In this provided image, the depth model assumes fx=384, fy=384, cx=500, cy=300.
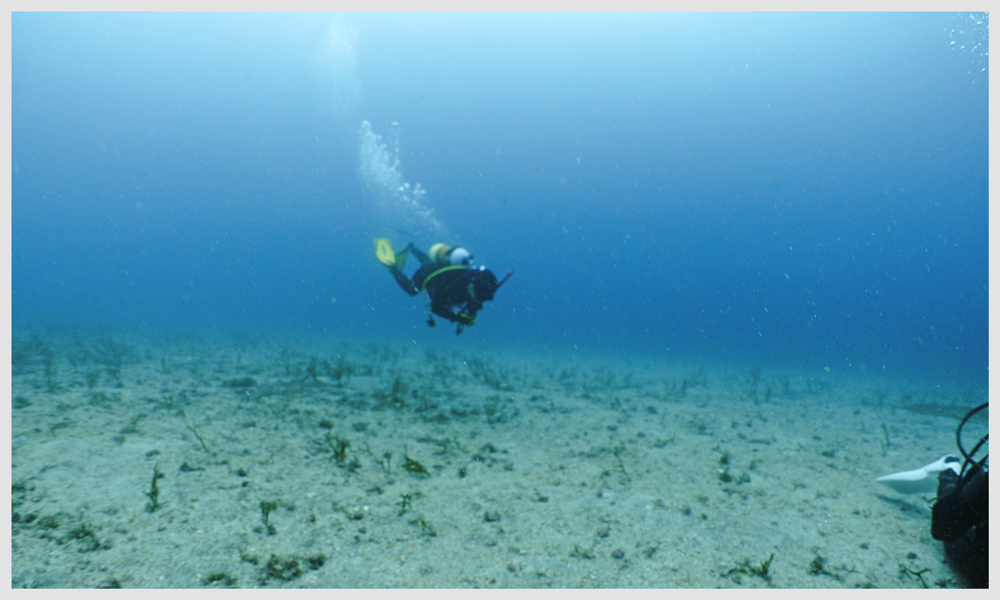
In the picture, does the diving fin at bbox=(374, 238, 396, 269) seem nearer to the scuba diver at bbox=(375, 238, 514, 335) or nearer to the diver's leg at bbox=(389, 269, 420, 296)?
the diver's leg at bbox=(389, 269, 420, 296)

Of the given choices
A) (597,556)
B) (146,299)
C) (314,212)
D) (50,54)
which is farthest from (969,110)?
(146,299)

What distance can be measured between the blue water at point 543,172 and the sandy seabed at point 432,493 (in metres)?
7.42

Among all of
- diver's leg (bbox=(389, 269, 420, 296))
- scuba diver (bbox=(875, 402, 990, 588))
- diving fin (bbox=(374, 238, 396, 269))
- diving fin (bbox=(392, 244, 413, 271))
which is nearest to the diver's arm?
diver's leg (bbox=(389, 269, 420, 296))

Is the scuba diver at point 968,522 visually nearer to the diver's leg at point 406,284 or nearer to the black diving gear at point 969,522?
the black diving gear at point 969,522

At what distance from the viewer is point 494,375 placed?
8203mm

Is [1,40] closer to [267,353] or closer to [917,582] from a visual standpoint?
[267,353]

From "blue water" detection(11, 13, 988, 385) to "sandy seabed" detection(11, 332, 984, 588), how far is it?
7.42 m

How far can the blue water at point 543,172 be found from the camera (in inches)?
1299

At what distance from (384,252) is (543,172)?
76978mm

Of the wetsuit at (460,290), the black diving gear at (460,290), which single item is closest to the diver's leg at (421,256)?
the black diving gear at (460,290)

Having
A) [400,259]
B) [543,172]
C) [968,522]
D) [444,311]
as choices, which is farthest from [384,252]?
[543,172]

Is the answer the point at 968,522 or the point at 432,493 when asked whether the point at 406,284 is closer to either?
the point at 432,493

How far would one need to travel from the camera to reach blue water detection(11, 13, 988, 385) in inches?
1299

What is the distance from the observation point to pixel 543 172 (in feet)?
262
